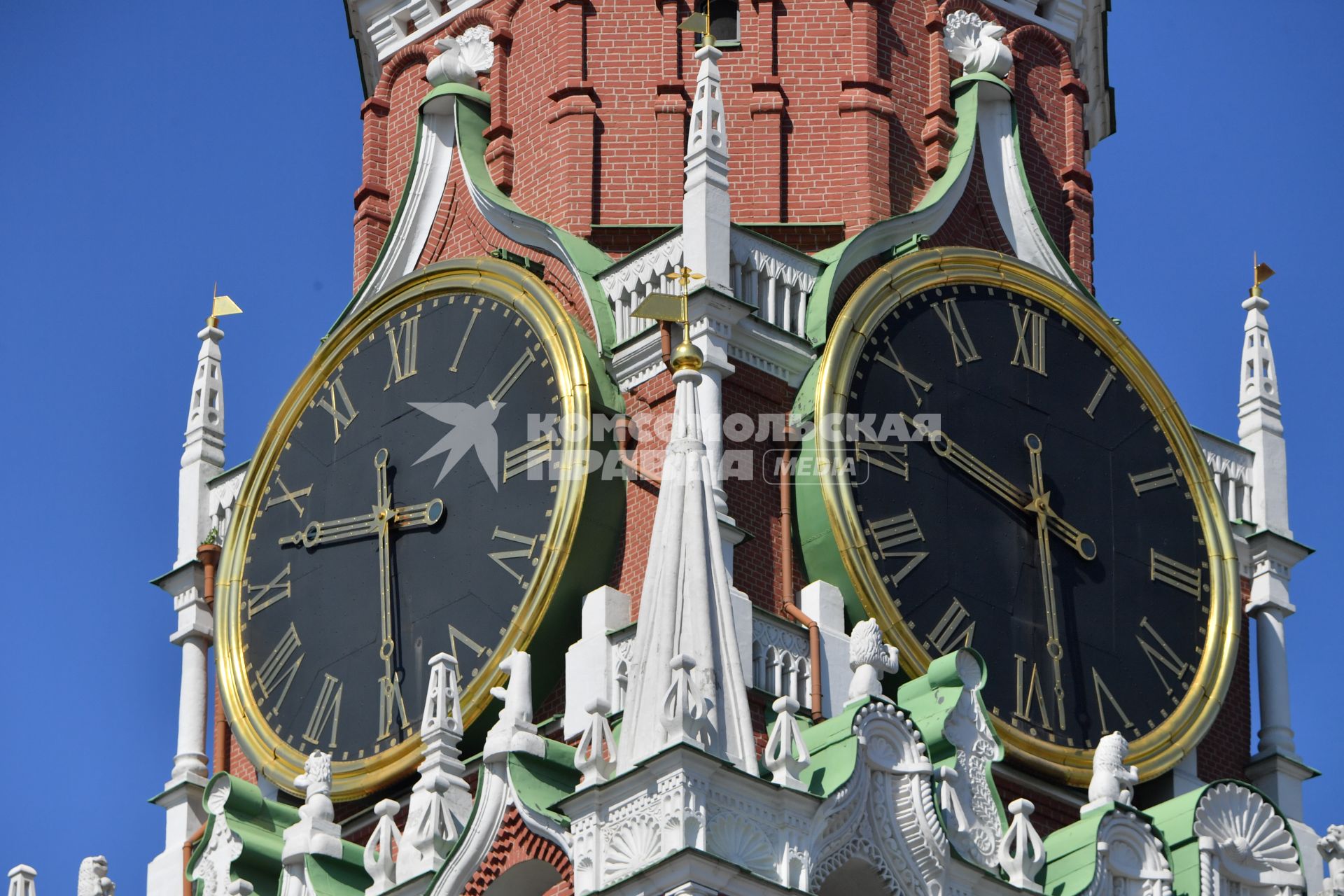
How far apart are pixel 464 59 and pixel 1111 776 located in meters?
8.10

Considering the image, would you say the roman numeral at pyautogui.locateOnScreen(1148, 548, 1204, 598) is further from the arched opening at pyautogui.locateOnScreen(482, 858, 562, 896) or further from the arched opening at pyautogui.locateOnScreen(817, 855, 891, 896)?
the arched opening at pyautogui.locateOnScreen(482, 858, 562, 896)

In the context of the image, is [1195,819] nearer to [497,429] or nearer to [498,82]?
[497,429]

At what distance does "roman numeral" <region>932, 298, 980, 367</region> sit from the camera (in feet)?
110

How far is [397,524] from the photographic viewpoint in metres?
33.4

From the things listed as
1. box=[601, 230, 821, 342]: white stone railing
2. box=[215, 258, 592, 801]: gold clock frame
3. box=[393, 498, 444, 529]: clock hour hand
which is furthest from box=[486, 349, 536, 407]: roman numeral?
box=[393, 498, 444, 529]: clock hour hand

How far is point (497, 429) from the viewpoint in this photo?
33031mm

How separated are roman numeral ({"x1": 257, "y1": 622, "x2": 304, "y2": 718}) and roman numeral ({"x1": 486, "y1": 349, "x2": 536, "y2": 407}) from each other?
91.8 inches

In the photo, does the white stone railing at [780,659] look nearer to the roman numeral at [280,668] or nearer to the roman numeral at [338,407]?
the roman numeral at [280,668]

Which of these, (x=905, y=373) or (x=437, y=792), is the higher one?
(x=905, y=373)

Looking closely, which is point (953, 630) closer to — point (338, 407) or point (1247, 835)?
point (1247, 835)

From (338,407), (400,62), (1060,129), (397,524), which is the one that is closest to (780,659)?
(397,524)

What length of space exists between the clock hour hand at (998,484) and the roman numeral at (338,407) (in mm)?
4288

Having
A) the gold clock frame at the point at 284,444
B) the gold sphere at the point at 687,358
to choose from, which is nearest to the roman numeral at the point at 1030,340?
the gold sphere at the point at 687,358

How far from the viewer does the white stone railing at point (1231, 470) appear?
115 feet
